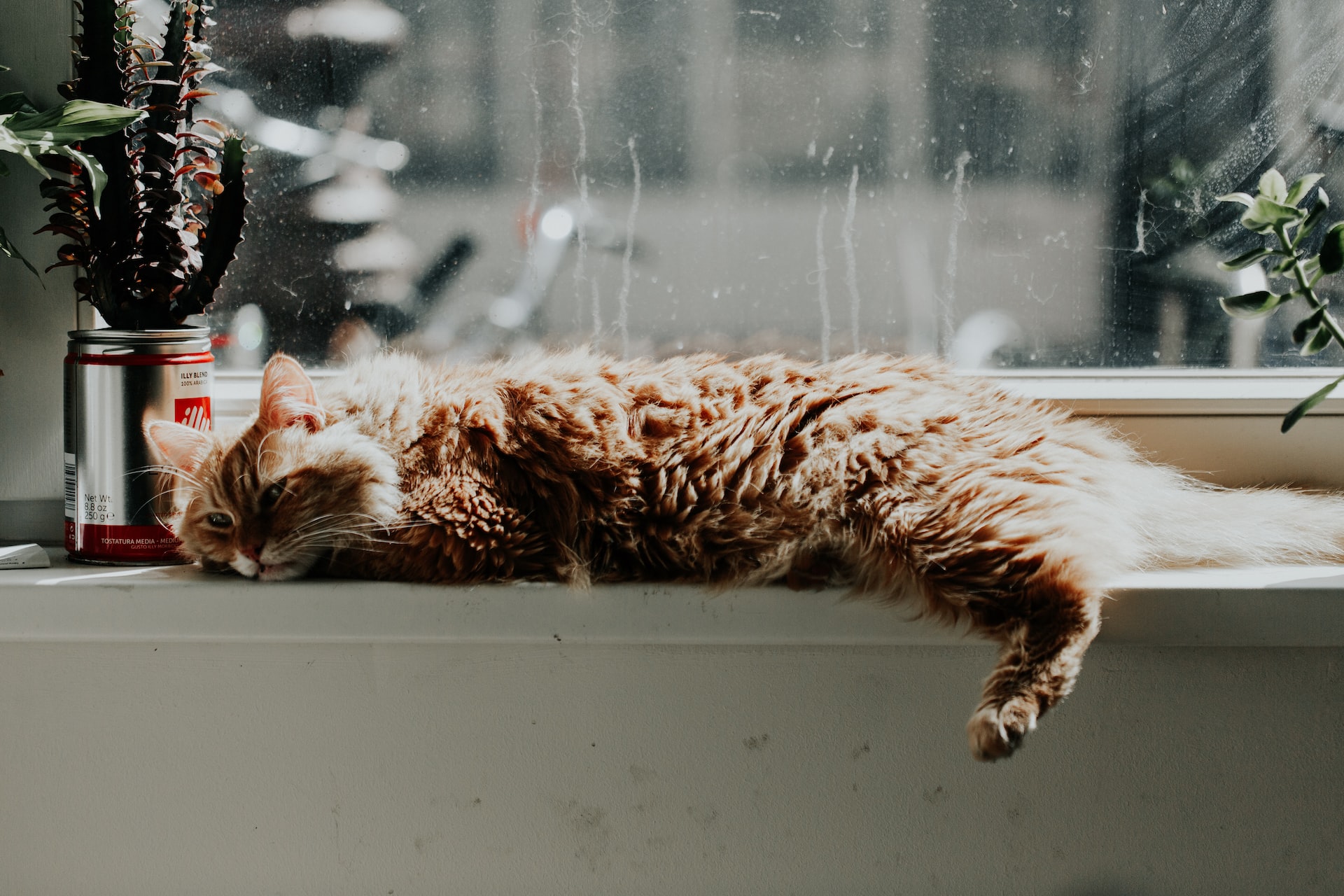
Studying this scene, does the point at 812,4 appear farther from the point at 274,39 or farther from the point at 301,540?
the point at 301,540

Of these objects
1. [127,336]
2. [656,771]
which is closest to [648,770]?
[656,771]

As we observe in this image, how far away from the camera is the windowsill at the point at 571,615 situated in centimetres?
92

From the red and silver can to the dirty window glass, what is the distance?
232mm

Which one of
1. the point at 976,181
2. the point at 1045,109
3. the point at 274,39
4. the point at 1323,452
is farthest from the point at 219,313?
the point at 1323,452

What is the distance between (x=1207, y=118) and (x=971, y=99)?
295mm

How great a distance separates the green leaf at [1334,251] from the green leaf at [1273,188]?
57 mm

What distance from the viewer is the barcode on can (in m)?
1.05

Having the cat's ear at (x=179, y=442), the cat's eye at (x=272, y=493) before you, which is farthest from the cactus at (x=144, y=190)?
the cat's eye at (x=272, y=493)

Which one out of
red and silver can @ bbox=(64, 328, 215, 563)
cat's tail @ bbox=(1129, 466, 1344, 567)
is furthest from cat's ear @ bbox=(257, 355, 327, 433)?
cat's tail @ bbox=(1129, 466, 1344, 567)

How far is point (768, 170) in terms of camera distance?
1.26 meters

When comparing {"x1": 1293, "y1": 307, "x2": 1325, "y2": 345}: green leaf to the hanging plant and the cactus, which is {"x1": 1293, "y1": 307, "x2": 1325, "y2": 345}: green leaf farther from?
the cactus

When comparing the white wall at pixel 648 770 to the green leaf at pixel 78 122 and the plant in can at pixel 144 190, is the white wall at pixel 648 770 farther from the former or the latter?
the green leaf at pixel 78 122

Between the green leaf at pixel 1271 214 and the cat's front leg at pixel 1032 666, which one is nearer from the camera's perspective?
the cat's front leg at pixel 1032 666

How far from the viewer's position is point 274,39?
1225mm
